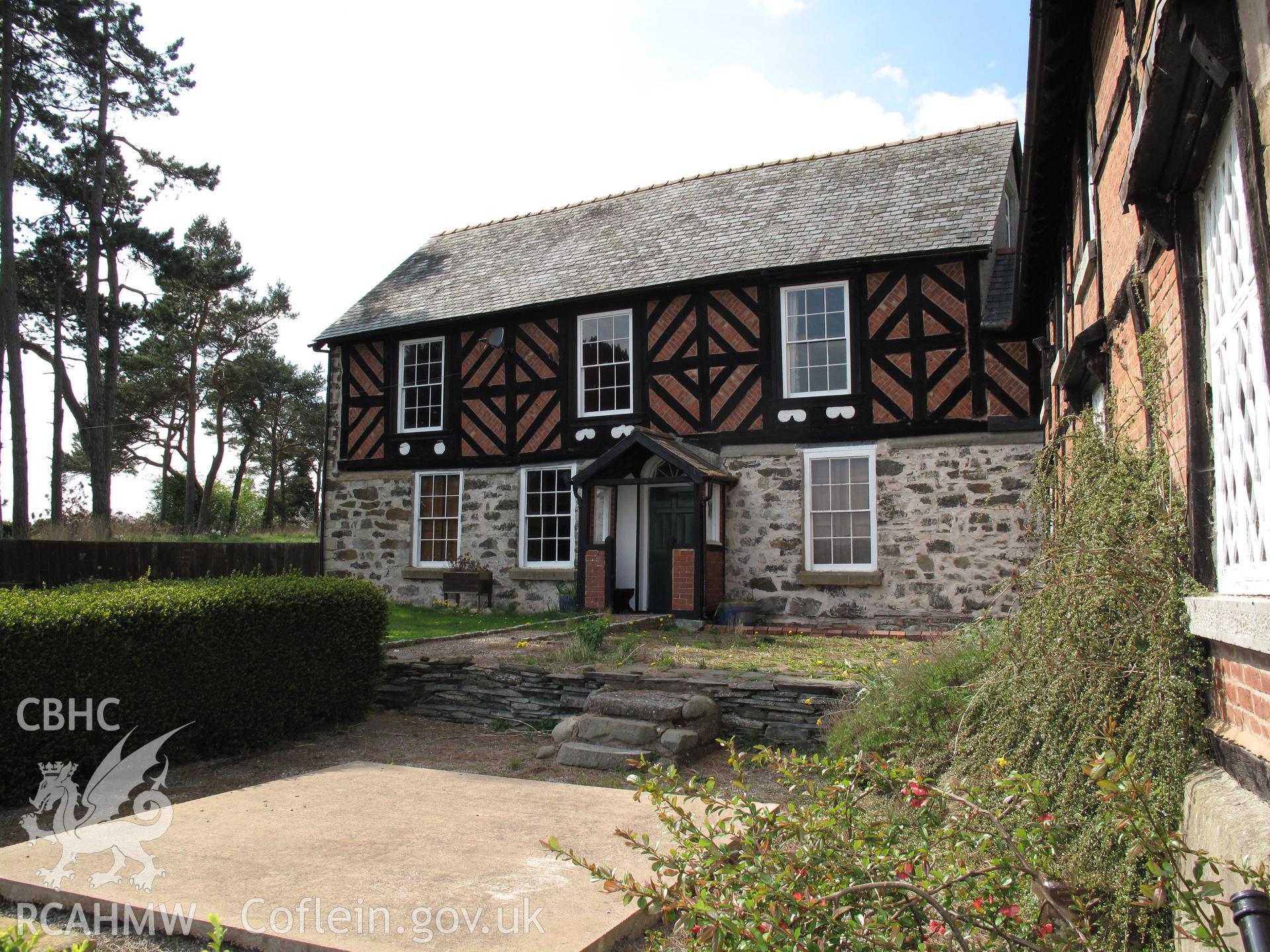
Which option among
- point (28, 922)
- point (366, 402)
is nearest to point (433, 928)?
point (28, 922)

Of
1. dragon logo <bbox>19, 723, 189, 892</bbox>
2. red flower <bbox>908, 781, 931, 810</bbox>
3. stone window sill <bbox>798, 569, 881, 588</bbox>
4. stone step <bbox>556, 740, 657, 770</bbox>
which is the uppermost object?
stone window sill <bbox>798, 569, 881, 588</bbox>

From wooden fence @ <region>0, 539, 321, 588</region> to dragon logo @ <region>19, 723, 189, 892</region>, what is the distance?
290 inches

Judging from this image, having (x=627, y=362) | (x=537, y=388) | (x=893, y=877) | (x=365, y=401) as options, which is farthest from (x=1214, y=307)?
(x=365, y=401)

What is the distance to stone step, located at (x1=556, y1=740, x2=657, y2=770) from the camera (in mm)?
7215

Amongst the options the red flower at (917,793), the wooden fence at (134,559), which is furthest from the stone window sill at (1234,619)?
the wooden fence at (134,559)

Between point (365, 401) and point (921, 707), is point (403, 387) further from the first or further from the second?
point (921, 707)

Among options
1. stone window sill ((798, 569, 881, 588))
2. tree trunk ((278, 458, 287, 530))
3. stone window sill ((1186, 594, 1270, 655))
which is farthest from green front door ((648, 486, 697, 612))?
tree trunk ((278, 458, 287, 530))

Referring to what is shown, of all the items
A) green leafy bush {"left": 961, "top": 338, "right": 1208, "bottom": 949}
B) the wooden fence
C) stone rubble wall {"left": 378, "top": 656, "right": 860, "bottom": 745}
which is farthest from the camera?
the wooden fence

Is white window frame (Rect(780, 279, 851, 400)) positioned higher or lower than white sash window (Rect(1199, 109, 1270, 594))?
higher

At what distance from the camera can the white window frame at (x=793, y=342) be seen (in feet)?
45.5

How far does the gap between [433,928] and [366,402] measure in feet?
52.4

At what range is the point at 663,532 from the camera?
1545 cm

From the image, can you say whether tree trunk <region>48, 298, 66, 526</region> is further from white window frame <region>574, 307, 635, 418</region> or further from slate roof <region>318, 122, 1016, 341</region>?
white window frame <region>574, 307, 635, 418</region>

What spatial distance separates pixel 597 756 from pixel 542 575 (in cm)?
873
